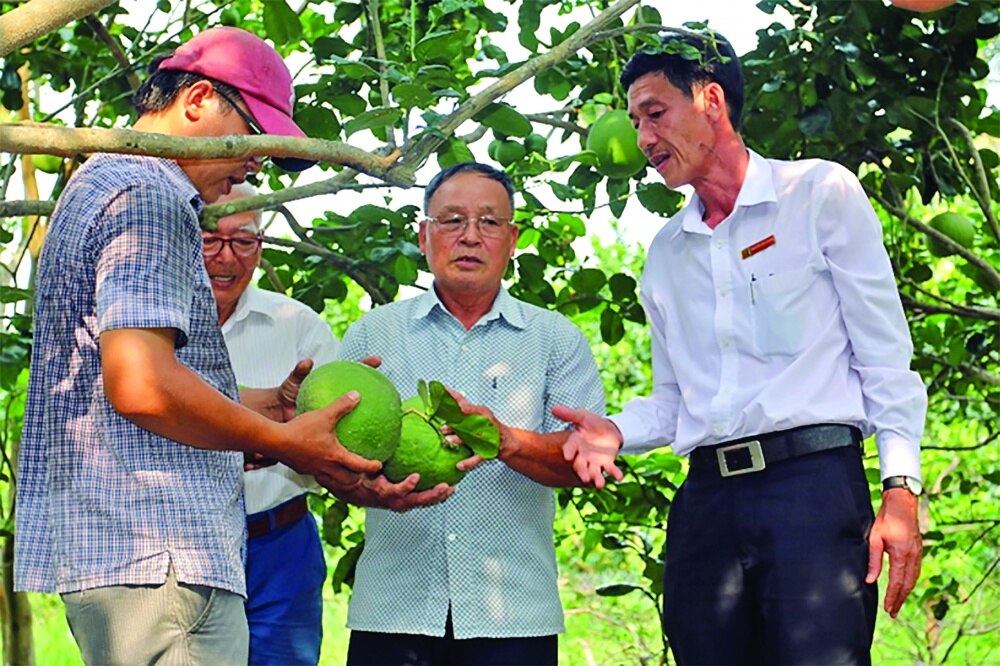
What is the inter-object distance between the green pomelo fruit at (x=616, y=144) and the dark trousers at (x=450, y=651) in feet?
4.33

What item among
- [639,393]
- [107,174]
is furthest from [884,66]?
[639,393]

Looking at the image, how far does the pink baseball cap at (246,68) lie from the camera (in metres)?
2.61

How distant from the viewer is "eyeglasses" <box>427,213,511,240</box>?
11.6ft

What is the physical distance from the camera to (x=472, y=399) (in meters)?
3.38

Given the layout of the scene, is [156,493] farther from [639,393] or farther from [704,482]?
[639,393]

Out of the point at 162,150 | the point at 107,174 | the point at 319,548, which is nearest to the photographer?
the point at 162,150

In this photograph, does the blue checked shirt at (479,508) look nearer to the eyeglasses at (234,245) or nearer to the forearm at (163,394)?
the eyeglasses at (234,245)

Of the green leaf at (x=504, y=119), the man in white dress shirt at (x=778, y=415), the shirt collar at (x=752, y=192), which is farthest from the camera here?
the green leaf at (x=504, y=119)

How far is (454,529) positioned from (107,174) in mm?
1339

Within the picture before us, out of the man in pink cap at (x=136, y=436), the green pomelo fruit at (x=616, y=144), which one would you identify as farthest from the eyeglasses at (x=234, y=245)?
the man in pink cap at (x=136, y=436)

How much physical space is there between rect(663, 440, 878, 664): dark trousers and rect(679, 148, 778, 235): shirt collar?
0.59m

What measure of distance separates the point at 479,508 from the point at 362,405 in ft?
2.68

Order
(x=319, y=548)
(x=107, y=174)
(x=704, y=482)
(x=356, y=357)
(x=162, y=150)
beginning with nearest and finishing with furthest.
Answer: (x=162, y=150) → (x=107, y=174) → (x=704, y=482) → (x=356, y=357) → (x=319, y=548)

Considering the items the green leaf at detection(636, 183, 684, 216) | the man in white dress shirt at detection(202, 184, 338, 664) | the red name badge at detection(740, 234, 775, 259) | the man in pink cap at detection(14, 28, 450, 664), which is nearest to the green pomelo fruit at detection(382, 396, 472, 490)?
the man in pink cap at detection(14, 28, 450, 664)
